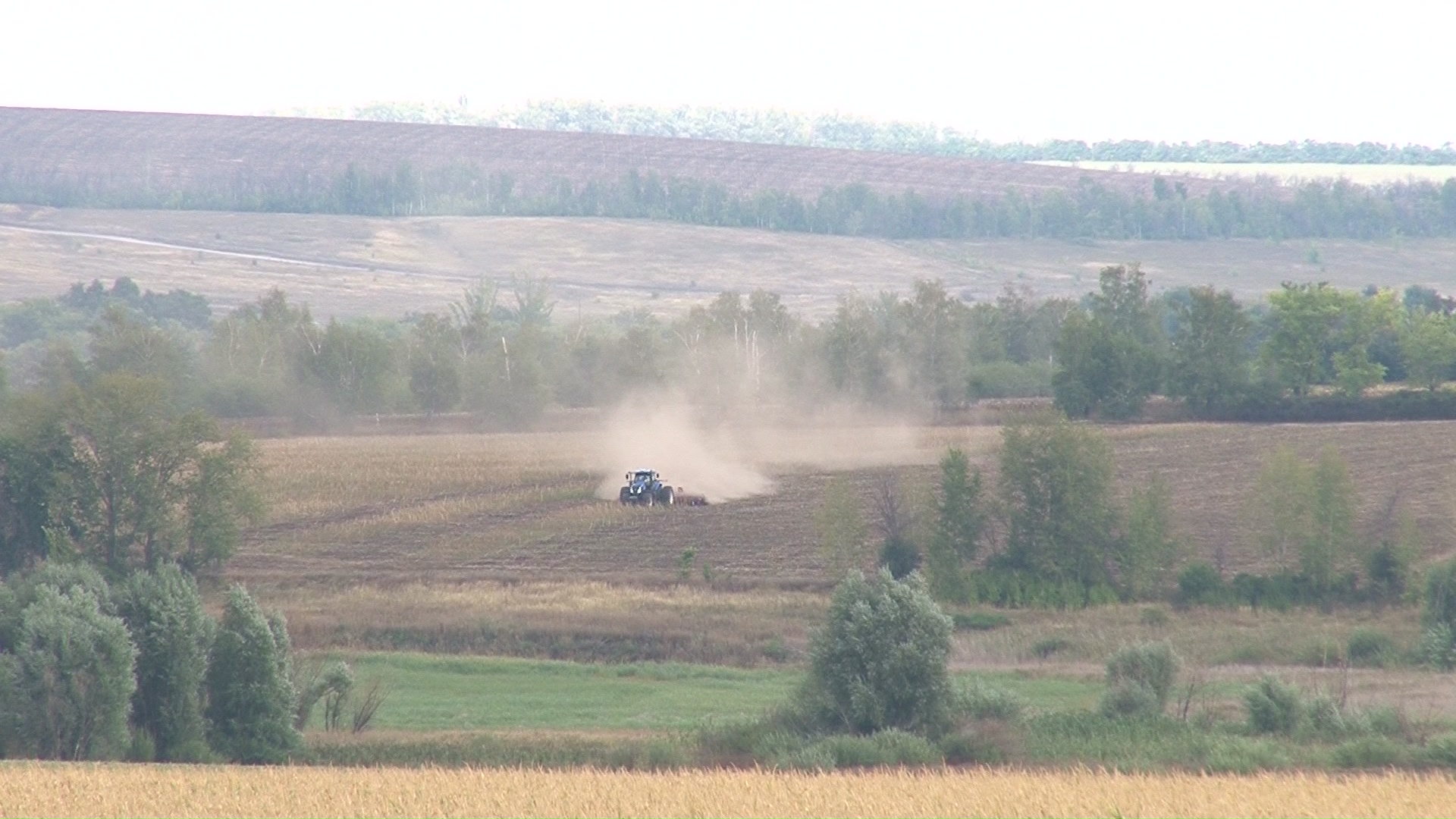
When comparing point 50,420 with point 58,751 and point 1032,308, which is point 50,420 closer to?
point 58,751

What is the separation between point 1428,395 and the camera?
74.8 meters

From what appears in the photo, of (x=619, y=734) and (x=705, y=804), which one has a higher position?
(x=705, y=804)

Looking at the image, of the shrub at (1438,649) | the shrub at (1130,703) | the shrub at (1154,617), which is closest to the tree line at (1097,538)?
the shrub at (1154,617)

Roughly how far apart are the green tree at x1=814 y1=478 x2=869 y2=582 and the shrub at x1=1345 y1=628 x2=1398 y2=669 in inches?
620

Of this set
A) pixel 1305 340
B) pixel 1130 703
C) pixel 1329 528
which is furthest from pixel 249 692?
pixel 1305 340

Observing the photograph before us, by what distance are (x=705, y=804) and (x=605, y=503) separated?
4124 centimetres

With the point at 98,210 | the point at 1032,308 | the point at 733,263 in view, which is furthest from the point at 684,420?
the point at 98,210

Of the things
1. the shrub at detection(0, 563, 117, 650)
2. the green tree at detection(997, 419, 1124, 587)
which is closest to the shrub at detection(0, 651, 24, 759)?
the shrub at detection(0, 563, 117, 650)

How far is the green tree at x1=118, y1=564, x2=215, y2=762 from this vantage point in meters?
31.2

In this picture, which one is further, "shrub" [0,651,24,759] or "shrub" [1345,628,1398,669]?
"shrub" [1345,628,1398,669]

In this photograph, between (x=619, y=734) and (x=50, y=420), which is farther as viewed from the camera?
(x=50, y=420)

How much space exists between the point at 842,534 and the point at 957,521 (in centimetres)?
383

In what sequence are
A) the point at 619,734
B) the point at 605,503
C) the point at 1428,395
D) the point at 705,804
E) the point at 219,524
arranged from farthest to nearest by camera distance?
the point at 1428,395
the point at 605,503
the point at 219,524
the point at 619,734
the point at 705,804

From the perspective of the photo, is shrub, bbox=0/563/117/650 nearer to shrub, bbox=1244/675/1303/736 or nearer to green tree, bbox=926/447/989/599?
shrub, bbox=1244/675/1303/736
